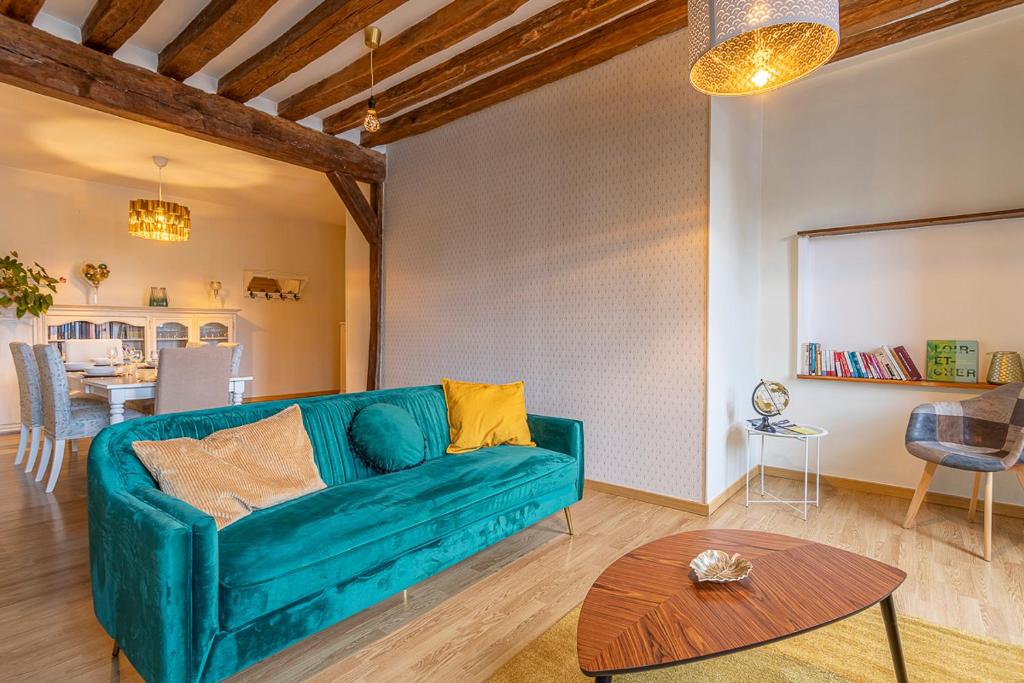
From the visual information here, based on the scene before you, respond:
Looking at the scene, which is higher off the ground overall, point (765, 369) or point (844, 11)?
point (844, 11)

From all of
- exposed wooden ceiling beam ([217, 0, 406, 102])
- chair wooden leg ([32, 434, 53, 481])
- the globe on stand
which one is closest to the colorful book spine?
the globe on stand

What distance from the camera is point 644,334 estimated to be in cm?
329

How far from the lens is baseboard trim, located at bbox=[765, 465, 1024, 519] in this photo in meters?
3.06

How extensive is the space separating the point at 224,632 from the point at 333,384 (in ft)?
22.8

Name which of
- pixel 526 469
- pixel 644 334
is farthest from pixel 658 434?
pixel 526 469

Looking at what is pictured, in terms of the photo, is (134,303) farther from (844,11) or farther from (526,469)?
(844,11)

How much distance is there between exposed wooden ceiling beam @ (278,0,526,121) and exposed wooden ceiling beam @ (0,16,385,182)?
0.29m

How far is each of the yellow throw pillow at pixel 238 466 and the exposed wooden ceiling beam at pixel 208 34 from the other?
88.3 inches

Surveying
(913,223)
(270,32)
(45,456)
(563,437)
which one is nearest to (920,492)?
(913,223)

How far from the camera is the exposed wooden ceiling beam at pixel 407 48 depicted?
2.86 meters

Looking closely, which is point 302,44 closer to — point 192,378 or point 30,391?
point 192,378

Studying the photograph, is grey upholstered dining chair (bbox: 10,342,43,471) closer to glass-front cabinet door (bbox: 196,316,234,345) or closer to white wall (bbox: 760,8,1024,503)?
glass-front cabinet door (bbox: 196,316,234,345)

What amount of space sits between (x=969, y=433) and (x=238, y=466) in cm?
382

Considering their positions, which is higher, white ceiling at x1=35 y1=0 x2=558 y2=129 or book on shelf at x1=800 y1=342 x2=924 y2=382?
white ceiling at x1=35 y1=0 x2=558 y2=129
